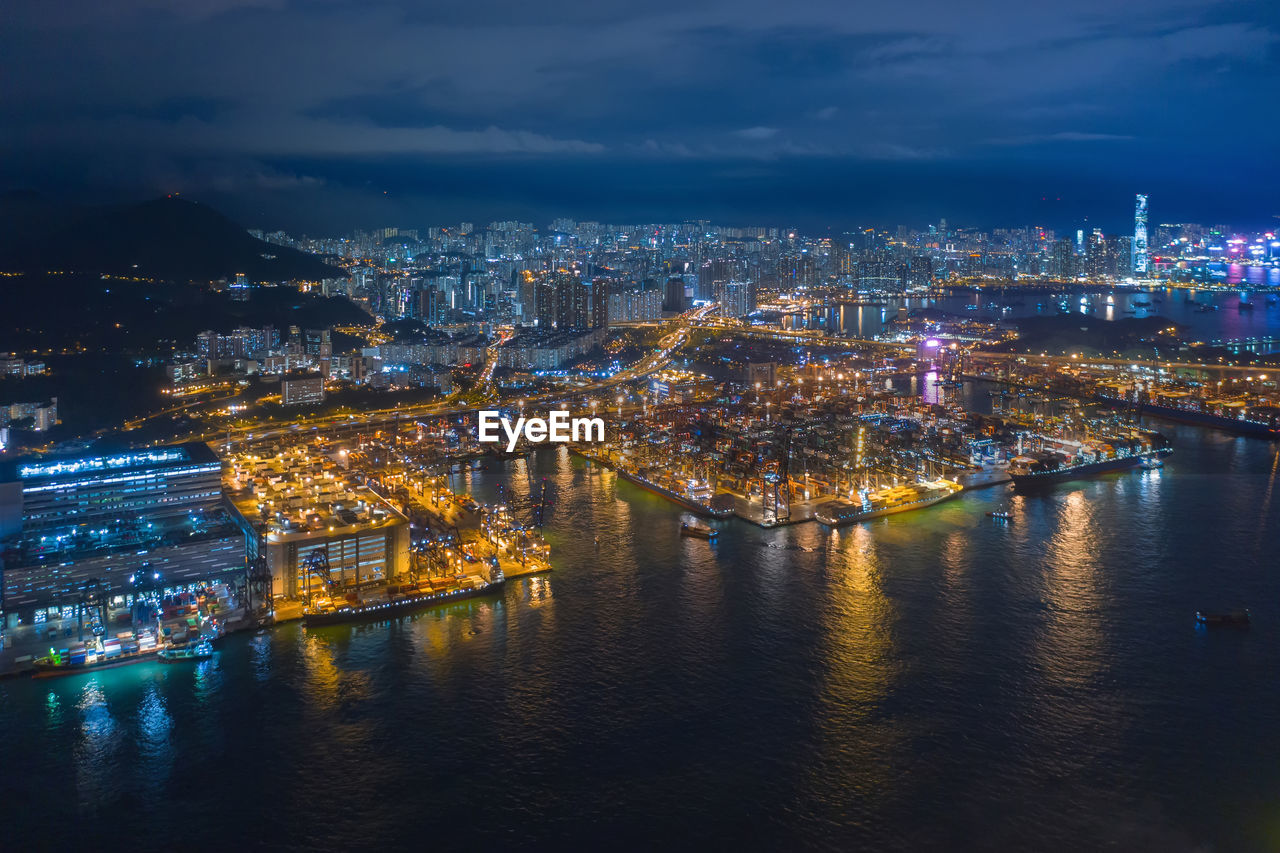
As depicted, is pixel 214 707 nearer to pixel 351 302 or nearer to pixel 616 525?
pixel 616 525

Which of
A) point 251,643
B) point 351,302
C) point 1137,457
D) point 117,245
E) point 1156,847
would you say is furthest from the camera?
point 351,302

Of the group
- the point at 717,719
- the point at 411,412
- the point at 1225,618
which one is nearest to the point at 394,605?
the point at 717,719

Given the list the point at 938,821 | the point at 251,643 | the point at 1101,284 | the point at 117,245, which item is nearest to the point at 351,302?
the point at 117,245

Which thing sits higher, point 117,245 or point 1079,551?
point 117,245

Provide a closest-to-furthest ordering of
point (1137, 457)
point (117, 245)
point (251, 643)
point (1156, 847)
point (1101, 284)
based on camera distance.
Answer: point (1156, 847) < point (251, 643) < point (1137, 457) < point (117, 245) < point (1101, 284)

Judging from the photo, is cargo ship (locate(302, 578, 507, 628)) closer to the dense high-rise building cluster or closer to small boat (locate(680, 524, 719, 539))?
small boat (locate(680, 524, 719, 539))

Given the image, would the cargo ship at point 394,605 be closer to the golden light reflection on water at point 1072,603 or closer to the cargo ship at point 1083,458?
the golden light reflection on water at point 1072,603

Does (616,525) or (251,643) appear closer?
(251,643)
